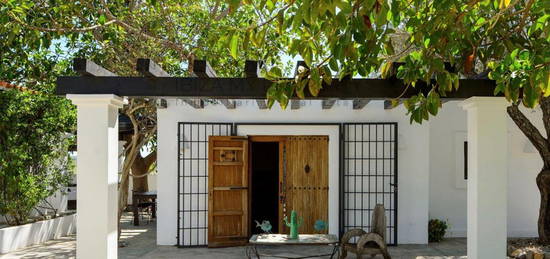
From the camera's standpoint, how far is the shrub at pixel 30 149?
9.05 m

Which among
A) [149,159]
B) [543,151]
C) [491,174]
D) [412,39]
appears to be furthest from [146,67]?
[149,159]

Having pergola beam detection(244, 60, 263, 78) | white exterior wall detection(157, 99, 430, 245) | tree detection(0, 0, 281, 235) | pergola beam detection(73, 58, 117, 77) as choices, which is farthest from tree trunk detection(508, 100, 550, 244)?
pergola beam detection(73, 58, 117, 77)

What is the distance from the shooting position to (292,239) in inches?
296

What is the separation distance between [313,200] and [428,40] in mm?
6007

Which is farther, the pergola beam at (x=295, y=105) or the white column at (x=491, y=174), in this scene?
the pergola beam at (x=295, y=105)

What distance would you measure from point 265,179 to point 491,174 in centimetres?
835

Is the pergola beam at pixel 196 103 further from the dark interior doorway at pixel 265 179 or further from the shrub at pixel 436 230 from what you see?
the shrub at pixel 436 230

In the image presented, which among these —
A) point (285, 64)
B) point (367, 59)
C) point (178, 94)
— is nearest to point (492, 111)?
point (367, 59)

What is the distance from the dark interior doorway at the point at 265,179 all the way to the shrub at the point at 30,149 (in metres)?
4.38

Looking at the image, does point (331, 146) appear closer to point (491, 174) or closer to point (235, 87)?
point (491, 174)

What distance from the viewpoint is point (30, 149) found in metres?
9.45

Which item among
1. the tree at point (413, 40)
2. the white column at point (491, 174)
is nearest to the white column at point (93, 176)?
the tree at point (413, 40)

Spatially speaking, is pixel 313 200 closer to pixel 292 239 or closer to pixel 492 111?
pixel 292 239

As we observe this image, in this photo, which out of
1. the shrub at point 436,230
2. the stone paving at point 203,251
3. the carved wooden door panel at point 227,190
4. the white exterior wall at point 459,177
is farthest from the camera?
the white exterior wall at point 459,177
